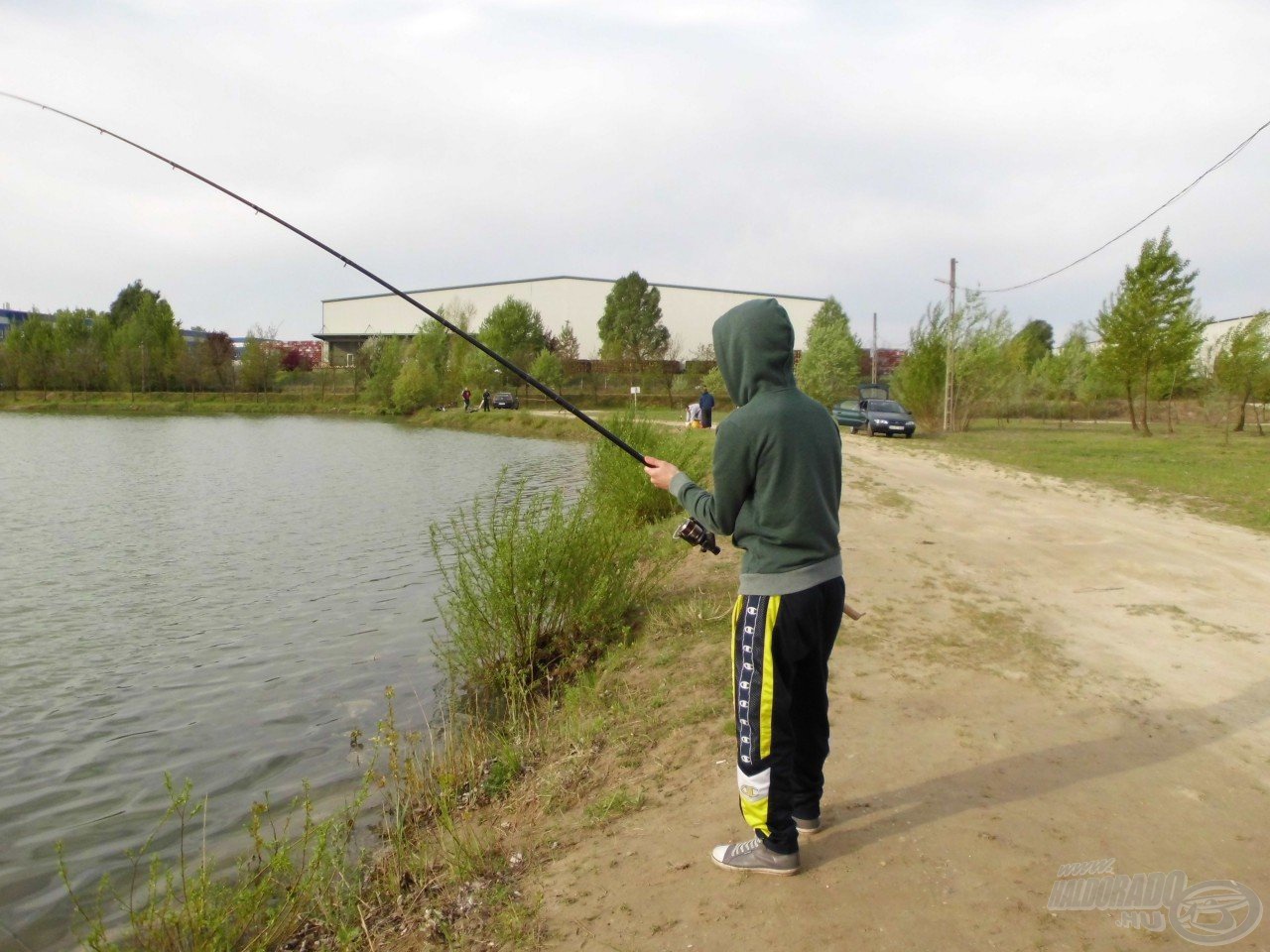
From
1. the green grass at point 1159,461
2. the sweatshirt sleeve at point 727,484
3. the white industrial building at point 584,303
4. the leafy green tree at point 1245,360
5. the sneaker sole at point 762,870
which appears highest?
the white industrial building at point 584,303

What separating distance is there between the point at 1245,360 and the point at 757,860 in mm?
35275

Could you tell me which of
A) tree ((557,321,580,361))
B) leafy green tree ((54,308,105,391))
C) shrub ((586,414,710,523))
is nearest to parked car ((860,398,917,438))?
shrub ((586,414,710,523))

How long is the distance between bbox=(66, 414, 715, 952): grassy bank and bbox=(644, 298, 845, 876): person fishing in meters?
0.98

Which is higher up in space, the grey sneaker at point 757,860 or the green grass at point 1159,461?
the green grass at point 1159,461

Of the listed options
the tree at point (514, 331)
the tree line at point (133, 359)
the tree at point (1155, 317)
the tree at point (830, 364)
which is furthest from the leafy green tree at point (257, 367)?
the tree at point (1155, 317)

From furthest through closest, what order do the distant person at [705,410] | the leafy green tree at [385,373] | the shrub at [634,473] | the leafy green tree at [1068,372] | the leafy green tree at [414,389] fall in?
the leafy green tree at [385,373] < the leafy green tree at [414,389] < the leafy green tree at [1068,372] < the distant person at [705,410] < the shrub at [634,473]

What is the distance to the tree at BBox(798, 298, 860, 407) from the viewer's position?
54.0 m

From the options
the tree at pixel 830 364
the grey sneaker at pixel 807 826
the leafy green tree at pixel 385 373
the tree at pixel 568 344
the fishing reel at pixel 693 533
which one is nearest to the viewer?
the grey sneaker at pixel 807 826

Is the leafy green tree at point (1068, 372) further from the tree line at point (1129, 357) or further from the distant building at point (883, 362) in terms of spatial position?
the distant building at point (883, 362)

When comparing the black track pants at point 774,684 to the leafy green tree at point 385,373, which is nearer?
the black track pants at point 774,684

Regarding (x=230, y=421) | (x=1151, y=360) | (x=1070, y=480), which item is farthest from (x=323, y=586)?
(x=230, y=421)

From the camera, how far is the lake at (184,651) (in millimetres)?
5547

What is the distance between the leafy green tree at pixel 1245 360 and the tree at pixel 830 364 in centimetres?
2209

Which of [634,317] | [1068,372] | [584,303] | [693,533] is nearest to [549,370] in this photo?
[634,317]
